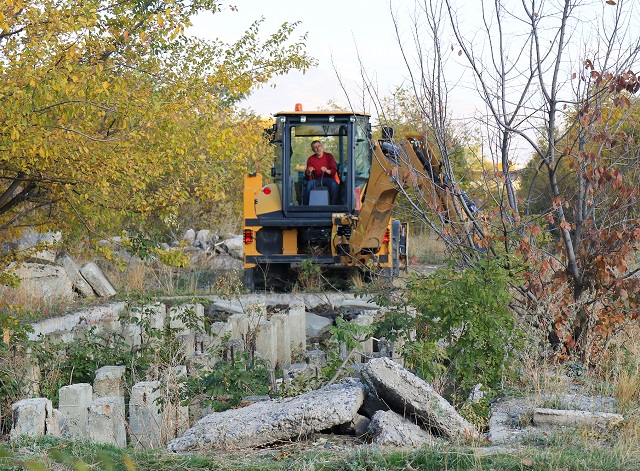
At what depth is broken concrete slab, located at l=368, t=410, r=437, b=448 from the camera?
5.31 meters

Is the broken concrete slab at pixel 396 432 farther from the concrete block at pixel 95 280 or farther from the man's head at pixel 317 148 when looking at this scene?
the concrete block at pixel 95 280

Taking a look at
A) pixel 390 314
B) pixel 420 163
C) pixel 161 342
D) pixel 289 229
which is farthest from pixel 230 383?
pixel 289 229

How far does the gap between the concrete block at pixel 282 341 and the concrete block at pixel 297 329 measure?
Result: 15.5 inches

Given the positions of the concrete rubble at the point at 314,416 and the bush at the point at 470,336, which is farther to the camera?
the bush at the point at 470,336

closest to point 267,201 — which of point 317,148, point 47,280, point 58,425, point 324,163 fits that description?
point 324,163

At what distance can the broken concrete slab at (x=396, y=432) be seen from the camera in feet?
17.4

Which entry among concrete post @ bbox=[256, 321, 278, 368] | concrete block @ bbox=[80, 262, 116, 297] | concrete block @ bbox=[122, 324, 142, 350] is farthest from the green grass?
concrete block @ bbox=[80, 262, 116, 297]

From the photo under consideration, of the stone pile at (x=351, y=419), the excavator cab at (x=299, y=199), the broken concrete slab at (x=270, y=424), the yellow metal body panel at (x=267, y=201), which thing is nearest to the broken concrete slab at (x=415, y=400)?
the stone pile at (x=351, y=419)

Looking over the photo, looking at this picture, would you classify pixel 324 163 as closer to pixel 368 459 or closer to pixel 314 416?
pixel 314 416

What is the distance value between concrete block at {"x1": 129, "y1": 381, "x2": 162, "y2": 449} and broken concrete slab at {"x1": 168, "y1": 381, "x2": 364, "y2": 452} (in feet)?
1.64

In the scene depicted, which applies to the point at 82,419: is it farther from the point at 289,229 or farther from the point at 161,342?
the point at 289,229

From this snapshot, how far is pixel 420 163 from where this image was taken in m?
10.0

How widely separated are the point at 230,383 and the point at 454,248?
2474mm

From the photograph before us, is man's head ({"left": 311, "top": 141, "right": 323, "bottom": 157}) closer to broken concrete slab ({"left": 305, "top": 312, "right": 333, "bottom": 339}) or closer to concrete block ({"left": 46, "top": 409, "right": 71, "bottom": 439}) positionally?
broken concrete slab ({"left": 305, "top": 312, "right": 333, "bottom": 339})
